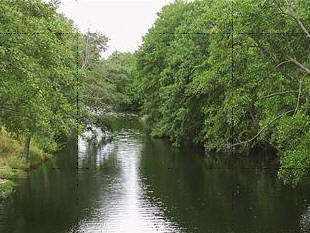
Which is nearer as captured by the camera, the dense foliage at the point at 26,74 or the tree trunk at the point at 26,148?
the dense foliage at the point at 26,74

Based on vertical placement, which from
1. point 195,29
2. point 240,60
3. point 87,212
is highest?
point 195,29

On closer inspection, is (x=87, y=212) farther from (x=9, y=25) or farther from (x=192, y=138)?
(x=192, y=138)

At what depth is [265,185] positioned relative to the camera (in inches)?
1138

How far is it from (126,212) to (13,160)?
42.0ft

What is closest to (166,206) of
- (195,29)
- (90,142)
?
(195,29)

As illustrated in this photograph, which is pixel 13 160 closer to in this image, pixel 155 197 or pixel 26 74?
pixel 155 197

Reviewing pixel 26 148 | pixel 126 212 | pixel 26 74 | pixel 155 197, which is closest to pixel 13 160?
pixel 26 148

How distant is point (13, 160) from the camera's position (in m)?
32.1

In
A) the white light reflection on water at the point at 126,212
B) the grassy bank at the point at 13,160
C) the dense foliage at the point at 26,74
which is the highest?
the dense foliage at the point at 26,74

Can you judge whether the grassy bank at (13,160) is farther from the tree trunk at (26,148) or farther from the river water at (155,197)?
the river water at (155,197)

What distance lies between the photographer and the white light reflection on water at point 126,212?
20.5m

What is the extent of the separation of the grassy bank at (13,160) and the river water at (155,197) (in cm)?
86

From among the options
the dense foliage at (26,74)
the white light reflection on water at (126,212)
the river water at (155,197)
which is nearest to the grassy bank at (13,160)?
the river water at (155,197)

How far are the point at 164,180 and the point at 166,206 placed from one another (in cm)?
672
